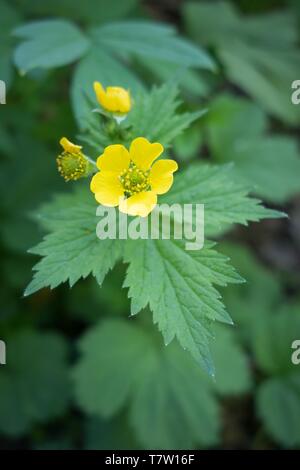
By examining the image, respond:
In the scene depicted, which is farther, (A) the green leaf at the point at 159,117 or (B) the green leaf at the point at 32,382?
(B) the green leaf at the point at 32,382

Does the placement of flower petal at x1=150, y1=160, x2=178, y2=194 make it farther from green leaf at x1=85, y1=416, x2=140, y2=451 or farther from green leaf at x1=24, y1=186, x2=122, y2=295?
green leaf at x1=85, y1=416, x2=140, y2=451

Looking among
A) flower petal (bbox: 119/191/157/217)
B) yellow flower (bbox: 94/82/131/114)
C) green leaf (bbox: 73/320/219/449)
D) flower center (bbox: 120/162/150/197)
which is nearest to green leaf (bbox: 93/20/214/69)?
yellow flower (bbox: 94/82/131/114)

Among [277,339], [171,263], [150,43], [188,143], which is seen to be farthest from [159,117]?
[277,339]

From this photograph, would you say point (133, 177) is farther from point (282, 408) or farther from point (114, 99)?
point (282, 408)

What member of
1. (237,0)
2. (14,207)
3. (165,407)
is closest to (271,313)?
(165,407)

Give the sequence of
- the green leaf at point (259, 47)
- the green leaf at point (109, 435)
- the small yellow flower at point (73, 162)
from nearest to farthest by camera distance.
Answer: the small yellow flower at point (73, 162)
the green leaf at point (109, 435)
the green leaf at point (259, 47)

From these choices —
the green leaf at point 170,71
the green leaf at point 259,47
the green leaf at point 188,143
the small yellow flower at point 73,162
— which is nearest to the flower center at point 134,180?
the small yellow flower at point 73,162

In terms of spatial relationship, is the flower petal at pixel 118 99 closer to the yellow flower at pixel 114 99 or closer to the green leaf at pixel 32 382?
the yellow flower at pixel 114 99
